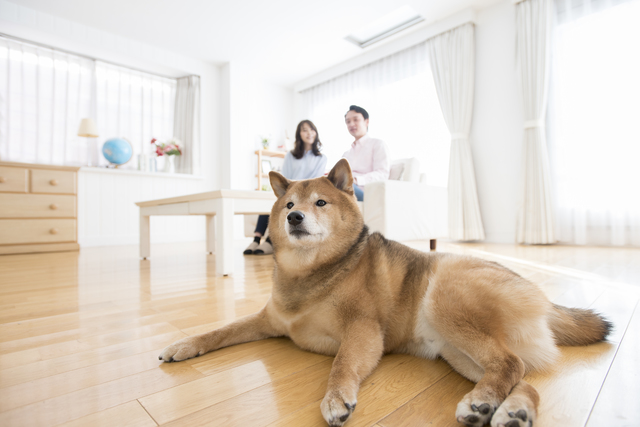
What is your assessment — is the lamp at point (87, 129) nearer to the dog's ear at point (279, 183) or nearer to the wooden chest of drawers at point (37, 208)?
the wooden chest of drawers at point (37, 208)

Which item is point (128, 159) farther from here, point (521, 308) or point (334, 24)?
point (521, 308)

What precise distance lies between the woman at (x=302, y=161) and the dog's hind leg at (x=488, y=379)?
3140 mm

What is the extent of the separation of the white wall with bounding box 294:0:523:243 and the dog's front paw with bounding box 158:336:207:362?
4340 mm

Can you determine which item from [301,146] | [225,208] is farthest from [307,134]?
[225,208]

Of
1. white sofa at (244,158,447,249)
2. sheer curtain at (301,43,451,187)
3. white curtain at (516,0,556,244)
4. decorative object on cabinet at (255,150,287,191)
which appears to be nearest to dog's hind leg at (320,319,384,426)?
white sofa at (244,158,447,249)

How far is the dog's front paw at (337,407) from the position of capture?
2.15ft

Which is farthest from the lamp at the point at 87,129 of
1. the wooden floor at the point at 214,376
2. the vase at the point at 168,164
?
the wooden floor at the point at 214,376

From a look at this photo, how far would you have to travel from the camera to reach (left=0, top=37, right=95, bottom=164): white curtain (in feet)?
15.1

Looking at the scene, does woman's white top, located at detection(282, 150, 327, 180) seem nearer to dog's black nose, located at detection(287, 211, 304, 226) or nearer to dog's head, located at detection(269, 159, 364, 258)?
dog's head, located at detection(269, 159, 364, 258)

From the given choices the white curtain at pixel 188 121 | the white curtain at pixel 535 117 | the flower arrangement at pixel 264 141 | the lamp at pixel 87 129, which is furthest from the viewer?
the flower arrangement at pixel 264 141

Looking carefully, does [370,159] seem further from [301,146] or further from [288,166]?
[288,166]

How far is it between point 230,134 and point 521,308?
Result: 6.03 meters

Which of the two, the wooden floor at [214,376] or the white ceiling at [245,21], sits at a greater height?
the white ceiling at [245,21]

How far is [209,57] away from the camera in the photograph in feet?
19.6
